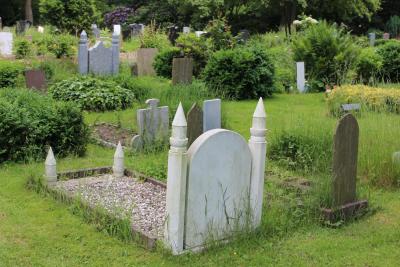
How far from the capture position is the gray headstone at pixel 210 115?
742 cm

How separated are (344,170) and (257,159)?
1.05 metres

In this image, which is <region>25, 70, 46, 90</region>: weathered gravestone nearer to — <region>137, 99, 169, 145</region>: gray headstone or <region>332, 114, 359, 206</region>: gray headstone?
<region>137, 99, 169, 145</region>: gray headstone

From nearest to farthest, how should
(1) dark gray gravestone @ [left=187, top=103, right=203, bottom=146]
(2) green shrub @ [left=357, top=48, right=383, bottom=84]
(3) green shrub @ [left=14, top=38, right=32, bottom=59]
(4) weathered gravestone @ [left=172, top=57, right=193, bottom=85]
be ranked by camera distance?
1. (1) dark gray gravestone @ [left=187, top=103, right=203, bottom=146]
2. (4) weathered gravestone @ [left=172, top=57, right=193, bottom=85]
3. (2) green shrub @ [left=357, top=48, right=383, bottom=84]
4. (3) green shrub @ [left=14, top=38, right=32, bottom=59]

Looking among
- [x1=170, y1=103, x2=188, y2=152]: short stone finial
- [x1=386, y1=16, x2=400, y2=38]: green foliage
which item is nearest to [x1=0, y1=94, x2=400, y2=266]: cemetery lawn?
[x1=170, y1=103, x2=188, y2=152]: short stone finial

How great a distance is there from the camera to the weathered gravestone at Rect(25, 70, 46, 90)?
12586 millimetres

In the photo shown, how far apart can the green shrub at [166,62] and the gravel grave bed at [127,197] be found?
Result: 10016 millimetres

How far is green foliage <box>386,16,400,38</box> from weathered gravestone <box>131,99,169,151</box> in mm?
34452

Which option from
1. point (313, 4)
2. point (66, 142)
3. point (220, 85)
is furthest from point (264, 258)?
point (313, 4)

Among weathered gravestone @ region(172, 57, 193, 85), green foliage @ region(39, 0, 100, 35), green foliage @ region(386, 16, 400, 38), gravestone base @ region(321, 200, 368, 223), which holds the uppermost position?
green foliage @ region(386, 16, 400, 38)

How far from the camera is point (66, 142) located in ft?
27.2

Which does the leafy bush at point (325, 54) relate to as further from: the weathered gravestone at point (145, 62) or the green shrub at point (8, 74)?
the green shrub at point (8, 74)

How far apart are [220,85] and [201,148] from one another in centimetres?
937

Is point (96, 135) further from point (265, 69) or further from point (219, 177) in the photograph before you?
point (265, 69)

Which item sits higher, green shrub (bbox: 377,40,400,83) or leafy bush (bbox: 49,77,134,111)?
green shrub (bbox: 377,40,400,83)
